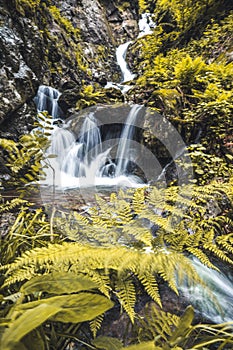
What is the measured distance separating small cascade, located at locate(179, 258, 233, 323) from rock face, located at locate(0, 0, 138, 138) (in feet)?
16.8

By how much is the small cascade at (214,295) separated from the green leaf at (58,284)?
810 mm

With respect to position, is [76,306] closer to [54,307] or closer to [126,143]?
[54,307]

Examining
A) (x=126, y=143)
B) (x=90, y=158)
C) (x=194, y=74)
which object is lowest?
(x=90, y=158)

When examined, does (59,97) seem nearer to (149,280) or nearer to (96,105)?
(96,105)

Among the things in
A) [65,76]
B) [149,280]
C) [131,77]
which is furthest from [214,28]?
[149,280]

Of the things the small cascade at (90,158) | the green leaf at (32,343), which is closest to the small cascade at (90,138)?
the small cascade at (90,158)

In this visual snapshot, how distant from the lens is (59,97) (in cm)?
719

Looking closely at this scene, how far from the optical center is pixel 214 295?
1164 millimetres

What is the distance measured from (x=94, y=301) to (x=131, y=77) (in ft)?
39.6

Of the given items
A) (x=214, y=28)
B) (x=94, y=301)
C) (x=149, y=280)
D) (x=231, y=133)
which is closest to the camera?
(x=94, y=301)

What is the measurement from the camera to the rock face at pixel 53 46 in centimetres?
562

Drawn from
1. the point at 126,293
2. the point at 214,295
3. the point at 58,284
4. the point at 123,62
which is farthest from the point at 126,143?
the point at 123,62

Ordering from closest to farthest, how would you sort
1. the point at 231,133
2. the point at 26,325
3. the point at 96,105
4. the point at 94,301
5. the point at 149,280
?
the point at 26,325 → the point at 94,301 → the point at 149,280 → the point at 231,133 → the point at 96,105

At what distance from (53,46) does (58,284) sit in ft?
31.4
